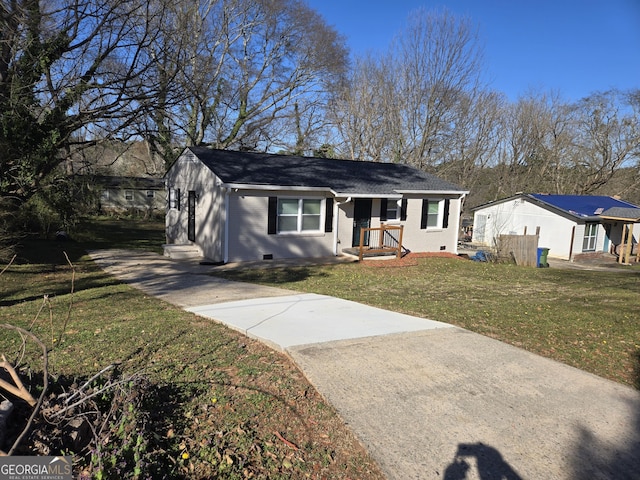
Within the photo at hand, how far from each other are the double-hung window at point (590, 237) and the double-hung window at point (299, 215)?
16.1 m

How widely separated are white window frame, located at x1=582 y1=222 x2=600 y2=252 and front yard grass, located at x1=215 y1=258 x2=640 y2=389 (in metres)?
9.90

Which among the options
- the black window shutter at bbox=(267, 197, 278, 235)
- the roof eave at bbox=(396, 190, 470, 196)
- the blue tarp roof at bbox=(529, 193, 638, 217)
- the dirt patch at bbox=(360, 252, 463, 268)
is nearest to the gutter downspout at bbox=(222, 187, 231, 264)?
the black window shutter at bbox=(267, 197, 278, 235)

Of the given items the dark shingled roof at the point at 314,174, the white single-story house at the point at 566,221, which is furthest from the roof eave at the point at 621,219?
the dark shingled roof at the point at 314,174

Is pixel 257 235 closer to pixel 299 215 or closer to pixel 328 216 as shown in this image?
pixel 299 215

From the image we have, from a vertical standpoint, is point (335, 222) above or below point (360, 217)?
below

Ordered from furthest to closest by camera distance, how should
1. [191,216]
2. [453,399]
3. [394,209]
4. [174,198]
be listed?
1. [174,198]
2. [394,209]
3. [191,216]
4. [453,399]

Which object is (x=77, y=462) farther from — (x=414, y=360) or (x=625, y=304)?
(x=625, y=304)

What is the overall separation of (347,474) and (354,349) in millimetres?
2378

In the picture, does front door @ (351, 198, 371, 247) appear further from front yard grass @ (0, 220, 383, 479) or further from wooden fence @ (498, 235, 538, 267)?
front yard grass @ (0, 220, 383, 479)

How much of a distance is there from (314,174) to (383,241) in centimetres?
357

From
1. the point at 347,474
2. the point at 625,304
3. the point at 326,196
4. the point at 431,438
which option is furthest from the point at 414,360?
the point at 326,196

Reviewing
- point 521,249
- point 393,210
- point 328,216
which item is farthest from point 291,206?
point 521,249

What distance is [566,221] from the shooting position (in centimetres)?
2323

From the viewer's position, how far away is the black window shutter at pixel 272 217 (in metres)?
14.3
